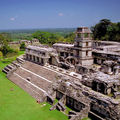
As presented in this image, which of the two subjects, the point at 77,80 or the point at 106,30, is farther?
the point at 106,30

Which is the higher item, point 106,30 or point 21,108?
point 106,30

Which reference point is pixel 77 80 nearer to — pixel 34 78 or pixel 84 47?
pixel 34 78

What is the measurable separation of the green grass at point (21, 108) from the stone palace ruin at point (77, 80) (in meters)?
0.77

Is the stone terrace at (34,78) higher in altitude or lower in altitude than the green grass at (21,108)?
higher

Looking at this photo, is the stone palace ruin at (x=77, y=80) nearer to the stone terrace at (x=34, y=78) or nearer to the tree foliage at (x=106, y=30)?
the stone terrace at (x=34, y=78)

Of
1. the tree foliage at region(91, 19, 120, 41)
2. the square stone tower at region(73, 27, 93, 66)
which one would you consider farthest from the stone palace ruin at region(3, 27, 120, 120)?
the tree foliage at region(91, 19, 120, 41)

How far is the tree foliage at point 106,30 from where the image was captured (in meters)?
39.6

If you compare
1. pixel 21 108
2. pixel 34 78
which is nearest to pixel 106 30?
pixel 34 78

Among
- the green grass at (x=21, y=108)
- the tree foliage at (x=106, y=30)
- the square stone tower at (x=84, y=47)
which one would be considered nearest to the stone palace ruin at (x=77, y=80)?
the square stone tower at (x=84, y=47)

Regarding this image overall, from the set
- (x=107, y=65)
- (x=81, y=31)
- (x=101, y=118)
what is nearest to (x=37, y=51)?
(x=81, y=31)

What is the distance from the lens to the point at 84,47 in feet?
74.0

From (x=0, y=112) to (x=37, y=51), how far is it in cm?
1277

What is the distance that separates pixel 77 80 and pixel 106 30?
1186 inches

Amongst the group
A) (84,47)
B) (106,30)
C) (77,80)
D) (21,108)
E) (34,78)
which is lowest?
(21,108)
